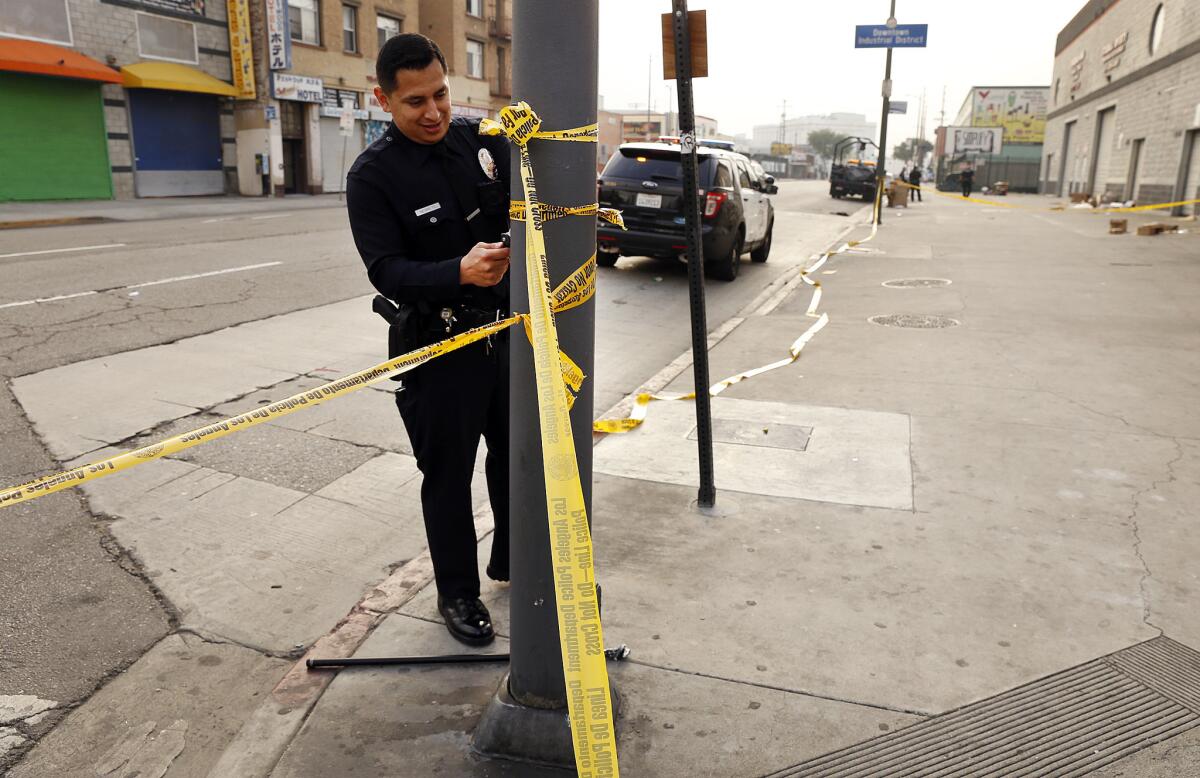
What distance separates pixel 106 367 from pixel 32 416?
1164 mm

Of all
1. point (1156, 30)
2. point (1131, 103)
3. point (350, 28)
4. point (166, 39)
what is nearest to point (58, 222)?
point (166, 39)

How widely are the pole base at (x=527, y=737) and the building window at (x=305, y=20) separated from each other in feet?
115

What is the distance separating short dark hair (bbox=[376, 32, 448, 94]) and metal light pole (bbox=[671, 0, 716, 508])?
4.36 feet

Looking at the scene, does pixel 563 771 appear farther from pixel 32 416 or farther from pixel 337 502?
pixel 32 416

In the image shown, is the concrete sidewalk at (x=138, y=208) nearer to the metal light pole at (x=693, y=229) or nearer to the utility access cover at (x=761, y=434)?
the utility access cover at (x=761, y=434)

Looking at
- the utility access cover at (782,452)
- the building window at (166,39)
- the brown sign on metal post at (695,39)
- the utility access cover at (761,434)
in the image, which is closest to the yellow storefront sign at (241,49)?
the building window at (166,39)

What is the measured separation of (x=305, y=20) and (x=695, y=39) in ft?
112

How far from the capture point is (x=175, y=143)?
29453mm

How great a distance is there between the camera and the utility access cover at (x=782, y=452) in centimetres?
454

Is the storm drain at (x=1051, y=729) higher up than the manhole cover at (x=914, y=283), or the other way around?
the manhole cover at (x=914, y=283)

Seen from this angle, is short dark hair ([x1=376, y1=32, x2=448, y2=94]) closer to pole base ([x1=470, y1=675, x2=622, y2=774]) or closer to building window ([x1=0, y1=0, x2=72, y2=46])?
pole base ([x1=470, y1=675, x2=622, y2=774])

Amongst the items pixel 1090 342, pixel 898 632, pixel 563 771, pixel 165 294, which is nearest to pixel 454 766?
pixel 563 771

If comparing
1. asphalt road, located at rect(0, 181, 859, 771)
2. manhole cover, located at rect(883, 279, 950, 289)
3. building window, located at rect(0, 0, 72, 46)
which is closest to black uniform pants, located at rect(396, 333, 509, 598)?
asphalt road, located at rect(0, 181, 859, 771)

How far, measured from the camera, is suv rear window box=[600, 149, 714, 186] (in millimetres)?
11930
